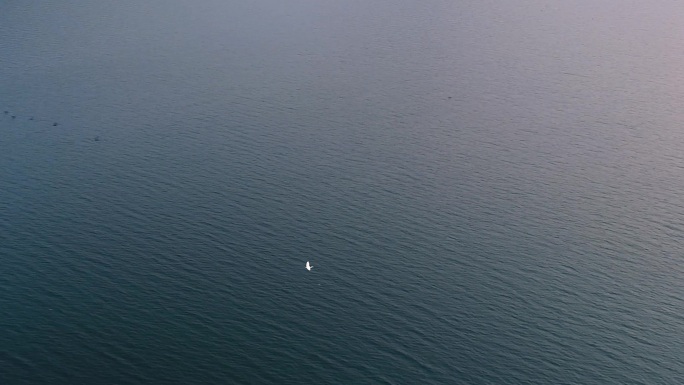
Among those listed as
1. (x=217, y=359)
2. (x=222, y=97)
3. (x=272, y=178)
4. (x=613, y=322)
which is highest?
(x=222, y=97)

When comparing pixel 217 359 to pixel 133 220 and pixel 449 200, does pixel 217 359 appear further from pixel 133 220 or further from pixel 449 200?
pixel 449 200

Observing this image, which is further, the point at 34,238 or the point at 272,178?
the point at 272,178

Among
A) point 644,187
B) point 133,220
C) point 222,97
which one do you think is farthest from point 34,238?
point 644,187

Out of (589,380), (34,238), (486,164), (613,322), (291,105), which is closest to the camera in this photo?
(589,380)

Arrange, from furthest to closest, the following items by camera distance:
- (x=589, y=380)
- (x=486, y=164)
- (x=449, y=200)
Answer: (x=486, y=164) < (x=449, y=200) < (x=589, y=380)

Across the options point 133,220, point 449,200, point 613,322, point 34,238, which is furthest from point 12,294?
point 613,322

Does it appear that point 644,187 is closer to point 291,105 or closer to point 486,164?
point 486,164

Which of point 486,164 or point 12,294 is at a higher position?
point 486,164
